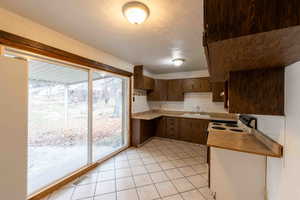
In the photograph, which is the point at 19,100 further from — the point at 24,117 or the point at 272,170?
the point at 272,170

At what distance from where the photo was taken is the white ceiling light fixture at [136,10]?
4.35ft

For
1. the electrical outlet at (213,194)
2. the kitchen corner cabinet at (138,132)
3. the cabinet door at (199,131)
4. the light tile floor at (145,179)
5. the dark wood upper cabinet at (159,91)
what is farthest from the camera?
the dark wood upper cabinet at (159,91)

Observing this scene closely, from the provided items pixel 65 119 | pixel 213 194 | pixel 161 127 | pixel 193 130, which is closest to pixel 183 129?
pixel 193 130

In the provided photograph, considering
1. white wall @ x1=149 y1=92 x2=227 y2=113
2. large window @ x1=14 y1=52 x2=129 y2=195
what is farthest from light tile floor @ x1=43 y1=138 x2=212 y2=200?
white wall @ x1=149 y1=92 x2=227 y2=113

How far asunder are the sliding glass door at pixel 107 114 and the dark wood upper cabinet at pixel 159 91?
150cm

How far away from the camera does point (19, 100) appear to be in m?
0.96

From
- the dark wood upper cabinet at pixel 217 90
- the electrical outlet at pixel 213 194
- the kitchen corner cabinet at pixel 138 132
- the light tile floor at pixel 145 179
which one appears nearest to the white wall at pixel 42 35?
the kitchen corner cabinet at pixel 138 132

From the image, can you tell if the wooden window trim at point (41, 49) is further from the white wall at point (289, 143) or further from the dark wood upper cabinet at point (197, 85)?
the dark wood upper cabinet at point (197, 85)

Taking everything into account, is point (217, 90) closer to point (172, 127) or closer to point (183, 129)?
point (183, 129)

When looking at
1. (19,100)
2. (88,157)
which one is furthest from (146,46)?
(88,157)

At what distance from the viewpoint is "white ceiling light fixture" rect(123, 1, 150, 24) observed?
1.33 meters

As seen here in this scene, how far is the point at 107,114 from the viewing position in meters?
3.07

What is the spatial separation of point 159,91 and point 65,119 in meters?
3.17

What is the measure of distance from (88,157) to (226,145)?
244 centimetres
